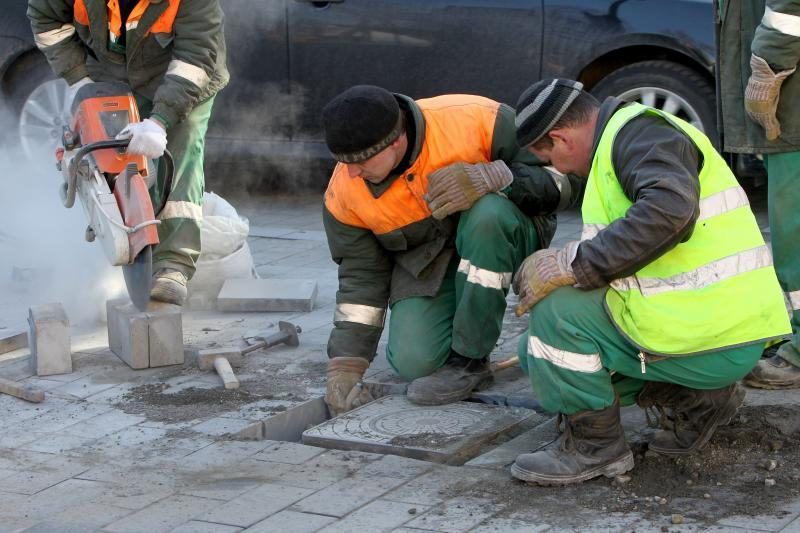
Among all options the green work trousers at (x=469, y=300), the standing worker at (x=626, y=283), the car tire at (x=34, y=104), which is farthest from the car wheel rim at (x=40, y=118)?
the standing worker at (x=626, y=283)

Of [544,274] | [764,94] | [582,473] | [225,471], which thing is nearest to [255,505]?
[225,471]

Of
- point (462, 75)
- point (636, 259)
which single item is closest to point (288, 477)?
point (636, 259)

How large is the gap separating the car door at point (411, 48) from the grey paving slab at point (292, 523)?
4.61 meters

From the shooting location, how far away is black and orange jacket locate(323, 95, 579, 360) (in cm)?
449

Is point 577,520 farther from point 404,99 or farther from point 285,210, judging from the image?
point 285,210

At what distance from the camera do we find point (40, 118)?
821 cm

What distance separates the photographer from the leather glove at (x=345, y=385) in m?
4.53

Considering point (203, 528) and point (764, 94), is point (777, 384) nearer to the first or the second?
point (764, 94)

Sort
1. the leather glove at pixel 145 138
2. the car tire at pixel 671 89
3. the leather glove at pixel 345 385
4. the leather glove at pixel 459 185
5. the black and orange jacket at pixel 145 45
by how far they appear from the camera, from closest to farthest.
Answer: the leather glove at pixel 459 185
the leather glove at pixel 345 385
the leather glove at pixel 145 138
the black and orange jacket at pixel 145 45
the car tire at pixel 671 89

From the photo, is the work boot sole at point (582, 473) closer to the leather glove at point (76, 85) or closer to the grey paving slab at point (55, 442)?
the grey paving slab at point (55, 442)

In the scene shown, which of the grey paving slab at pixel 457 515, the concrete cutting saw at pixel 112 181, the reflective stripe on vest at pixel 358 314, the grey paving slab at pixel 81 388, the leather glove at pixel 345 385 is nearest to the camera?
the grey paving slab at pixel 457 515

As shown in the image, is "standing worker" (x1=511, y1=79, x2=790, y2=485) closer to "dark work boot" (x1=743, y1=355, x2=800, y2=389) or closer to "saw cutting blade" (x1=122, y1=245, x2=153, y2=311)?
"dark work boot" (x1=743, y1=355, x2=800, y2=389)

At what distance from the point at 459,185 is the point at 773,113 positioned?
1154mm

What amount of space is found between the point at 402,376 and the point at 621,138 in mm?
1570
